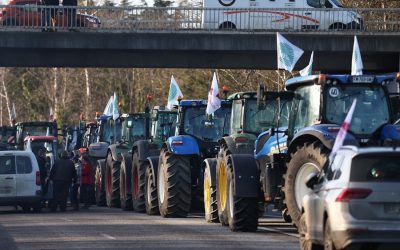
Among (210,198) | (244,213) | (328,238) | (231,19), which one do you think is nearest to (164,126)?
(210,198)

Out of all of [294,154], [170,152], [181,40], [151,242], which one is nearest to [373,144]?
[294,154]

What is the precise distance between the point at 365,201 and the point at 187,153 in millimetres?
12112

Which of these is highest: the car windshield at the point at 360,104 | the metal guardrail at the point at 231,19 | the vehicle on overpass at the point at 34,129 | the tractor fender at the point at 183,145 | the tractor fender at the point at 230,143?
the metal guardrail at the point at 231,19

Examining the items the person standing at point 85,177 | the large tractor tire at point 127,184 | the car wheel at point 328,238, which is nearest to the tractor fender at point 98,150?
the person standing at point 85,177

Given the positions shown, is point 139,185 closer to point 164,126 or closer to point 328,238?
point 164,126

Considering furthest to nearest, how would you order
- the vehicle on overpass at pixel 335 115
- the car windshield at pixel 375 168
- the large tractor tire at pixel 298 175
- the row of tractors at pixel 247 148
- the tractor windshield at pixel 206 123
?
the tractor windshield at pixel 206 123 < the row of tractors at pixel 247 148 < the vehicle on overpass at pixel 335 115 < the large tractor tire at pixel 298 175 < the car windshield at pixel 375 168

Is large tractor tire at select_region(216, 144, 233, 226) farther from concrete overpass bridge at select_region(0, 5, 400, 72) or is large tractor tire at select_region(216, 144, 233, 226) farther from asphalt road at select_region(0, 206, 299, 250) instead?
concrete overpass bridge at select_region(0, 5, 400, 72)

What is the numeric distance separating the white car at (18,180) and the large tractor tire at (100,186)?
339 centimetres

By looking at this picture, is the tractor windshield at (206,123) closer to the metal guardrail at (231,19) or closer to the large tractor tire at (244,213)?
the large tractor tire at (244,213)

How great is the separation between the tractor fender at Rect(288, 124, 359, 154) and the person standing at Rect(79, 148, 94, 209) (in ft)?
54.6

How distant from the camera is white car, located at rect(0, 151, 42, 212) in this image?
A: 32.4 m

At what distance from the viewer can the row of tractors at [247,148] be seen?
1952cm

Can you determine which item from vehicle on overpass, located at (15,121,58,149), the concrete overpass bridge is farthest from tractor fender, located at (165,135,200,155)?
vehicle on overpass, located at (15,121,58,149)

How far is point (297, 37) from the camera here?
4272cm
